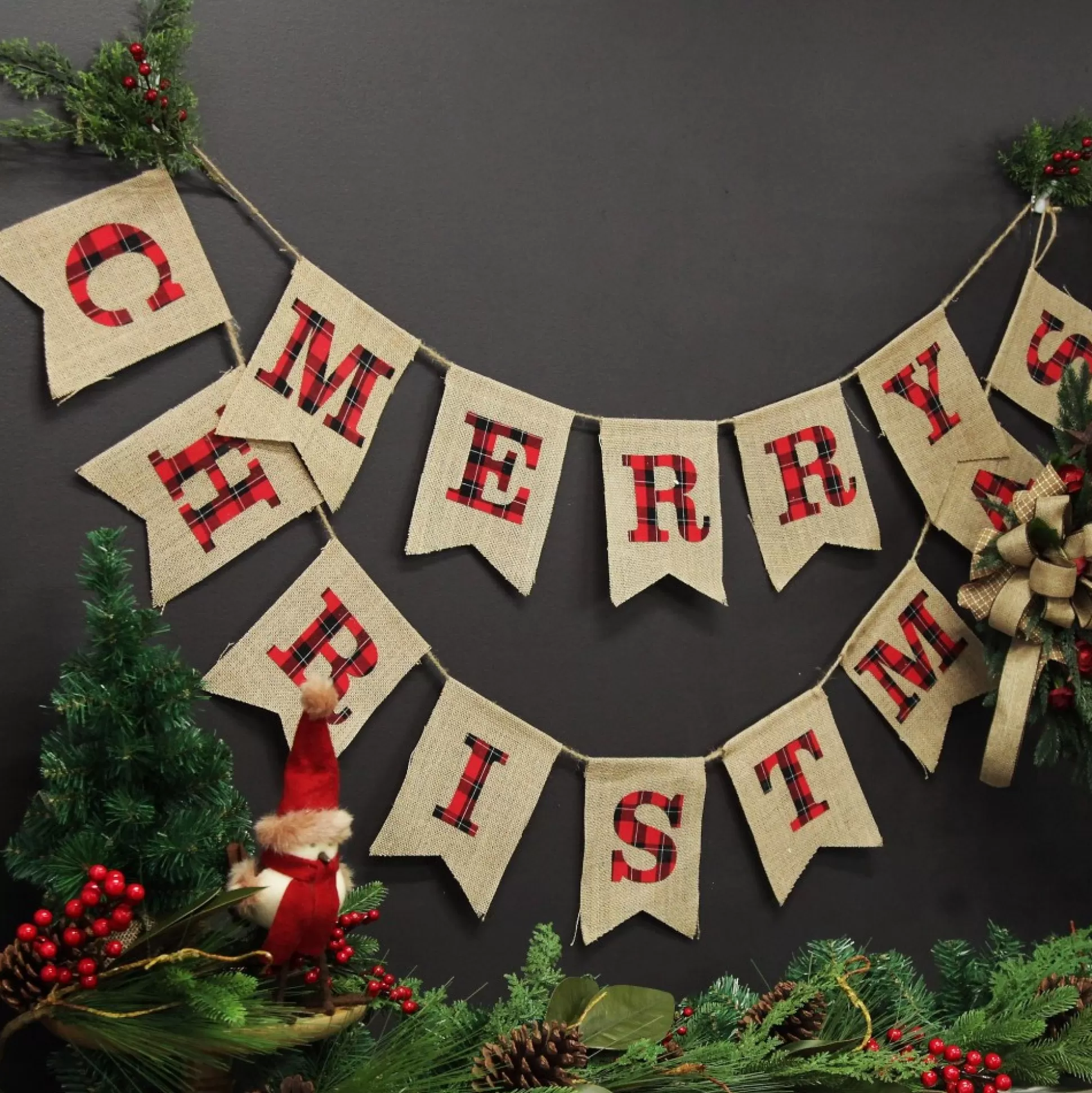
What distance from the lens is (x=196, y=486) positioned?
1195mm

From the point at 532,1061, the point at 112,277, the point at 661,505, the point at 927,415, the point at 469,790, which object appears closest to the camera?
the point at 532,1061

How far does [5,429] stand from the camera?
44.7 inches

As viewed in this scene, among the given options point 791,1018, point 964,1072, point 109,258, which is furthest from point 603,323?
point 964,1072

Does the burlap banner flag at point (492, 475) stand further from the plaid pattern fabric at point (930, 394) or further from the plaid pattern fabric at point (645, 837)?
the plaid pattern fabric at point (930, 394)

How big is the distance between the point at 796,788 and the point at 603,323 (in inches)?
24.8

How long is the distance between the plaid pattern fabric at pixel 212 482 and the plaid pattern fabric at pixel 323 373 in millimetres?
74

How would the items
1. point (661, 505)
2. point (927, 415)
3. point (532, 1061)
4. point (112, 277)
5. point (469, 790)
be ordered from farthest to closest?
point (927, 415) → point (661, 505) → point (469, 790) → point (112, 277) → point (532, 1061)

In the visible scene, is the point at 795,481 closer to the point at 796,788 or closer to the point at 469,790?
the point at 796,788

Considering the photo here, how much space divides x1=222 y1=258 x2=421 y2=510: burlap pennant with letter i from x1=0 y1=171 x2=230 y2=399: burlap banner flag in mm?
74

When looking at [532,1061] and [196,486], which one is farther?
[196,486]

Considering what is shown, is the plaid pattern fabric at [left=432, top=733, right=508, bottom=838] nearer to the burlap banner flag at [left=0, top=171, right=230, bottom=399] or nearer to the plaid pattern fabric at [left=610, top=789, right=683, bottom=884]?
the plaid pattern fabric at [left=610, top=789, right=683, bottom=884]

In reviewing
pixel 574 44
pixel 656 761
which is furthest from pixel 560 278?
pixel 656 761

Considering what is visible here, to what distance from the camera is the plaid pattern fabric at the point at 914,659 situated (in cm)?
155

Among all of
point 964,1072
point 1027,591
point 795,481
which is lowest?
point 964,1072
